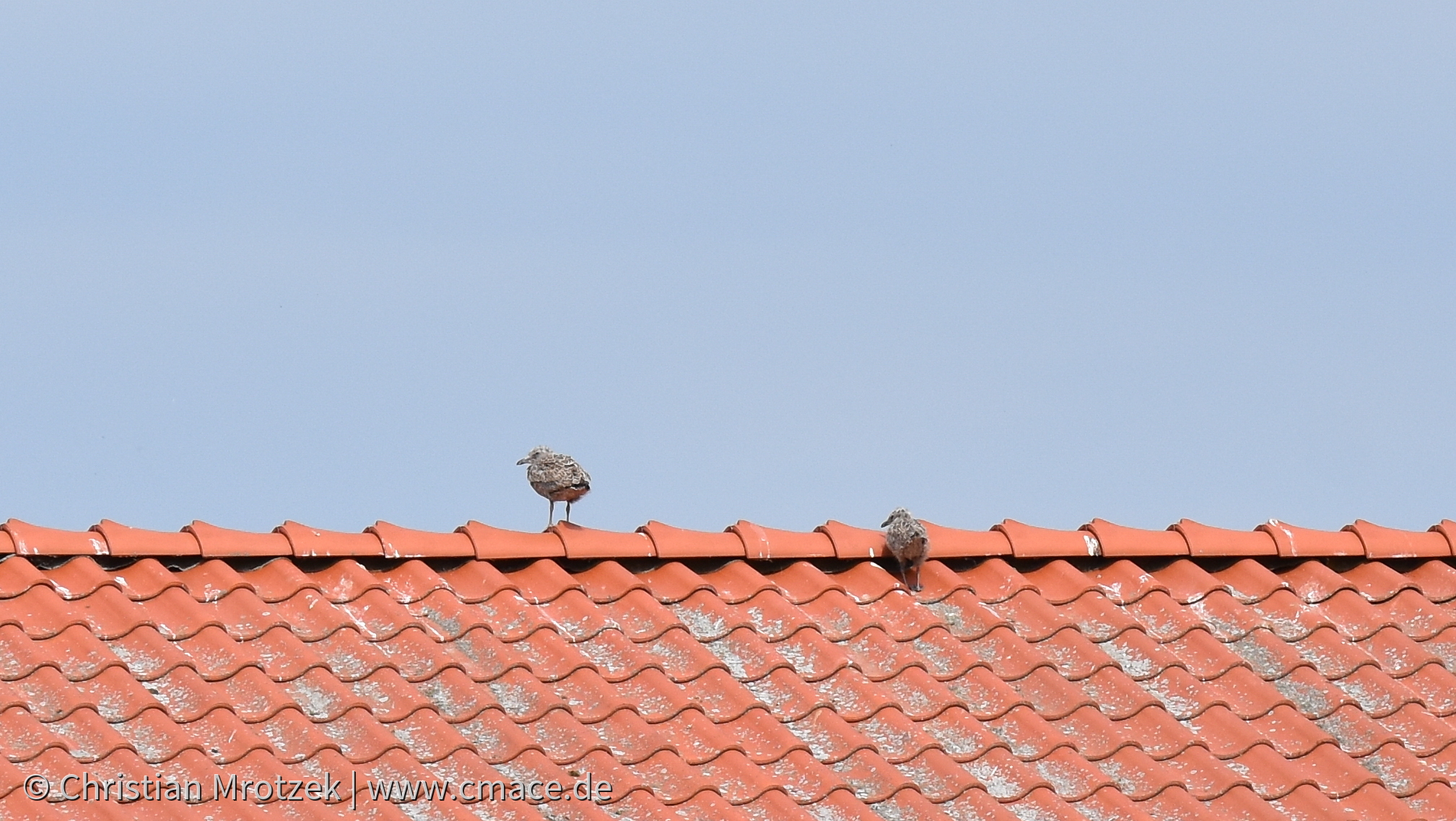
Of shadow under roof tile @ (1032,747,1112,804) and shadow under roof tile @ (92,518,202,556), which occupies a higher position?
shadow under roof tile @ (92,518,202,556)

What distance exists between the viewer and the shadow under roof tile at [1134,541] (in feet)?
26.7

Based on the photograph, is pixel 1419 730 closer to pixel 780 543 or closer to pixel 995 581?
pixel 995 581

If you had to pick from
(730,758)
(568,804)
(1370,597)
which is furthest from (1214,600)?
(568,804)

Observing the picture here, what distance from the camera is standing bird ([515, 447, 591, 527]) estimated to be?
809 centimetres

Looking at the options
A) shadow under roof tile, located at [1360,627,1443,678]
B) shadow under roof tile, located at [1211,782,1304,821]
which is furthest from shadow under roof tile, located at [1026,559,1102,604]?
shadow under roof tile, located at [1211,782,1304,821]

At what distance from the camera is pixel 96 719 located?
603 cm

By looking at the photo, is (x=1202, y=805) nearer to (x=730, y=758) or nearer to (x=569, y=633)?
(x=730, y=758)

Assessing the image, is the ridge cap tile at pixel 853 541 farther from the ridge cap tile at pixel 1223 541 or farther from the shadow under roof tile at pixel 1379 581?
the shadow under roof tile at pixel 1379 581

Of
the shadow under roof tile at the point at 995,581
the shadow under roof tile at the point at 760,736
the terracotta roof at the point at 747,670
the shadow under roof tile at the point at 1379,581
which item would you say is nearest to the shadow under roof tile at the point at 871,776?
the terracotta roof at the point at 747,670

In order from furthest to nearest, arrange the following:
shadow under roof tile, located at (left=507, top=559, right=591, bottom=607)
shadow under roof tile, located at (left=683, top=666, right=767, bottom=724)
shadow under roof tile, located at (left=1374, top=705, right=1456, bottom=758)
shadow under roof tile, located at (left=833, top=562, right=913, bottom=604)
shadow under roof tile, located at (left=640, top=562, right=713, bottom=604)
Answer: shadow under roof tile, located at (left=833, top=562, right=913, bottom=604), shadow under roof tile, located at (left=640, top=562, right=713, bottom=604), shadow under roof tile, located at (left=507, top=559, right=591, bottom=607), shadow under roof tile, located at (left=1374, top=705, right=1456, bottom=758), shadow under roof tile, located at (left=683, top=666, right=767, bottom=724)

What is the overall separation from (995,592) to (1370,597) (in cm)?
171

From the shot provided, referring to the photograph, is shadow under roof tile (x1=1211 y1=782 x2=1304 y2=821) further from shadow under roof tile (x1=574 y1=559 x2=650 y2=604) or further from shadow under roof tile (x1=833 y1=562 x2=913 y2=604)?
shadow under roof tile (x1=574 y1=559 x2=650 y2=604)

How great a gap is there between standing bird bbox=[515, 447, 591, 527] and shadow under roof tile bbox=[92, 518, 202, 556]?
5.12ft

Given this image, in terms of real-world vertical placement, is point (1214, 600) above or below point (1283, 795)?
above
